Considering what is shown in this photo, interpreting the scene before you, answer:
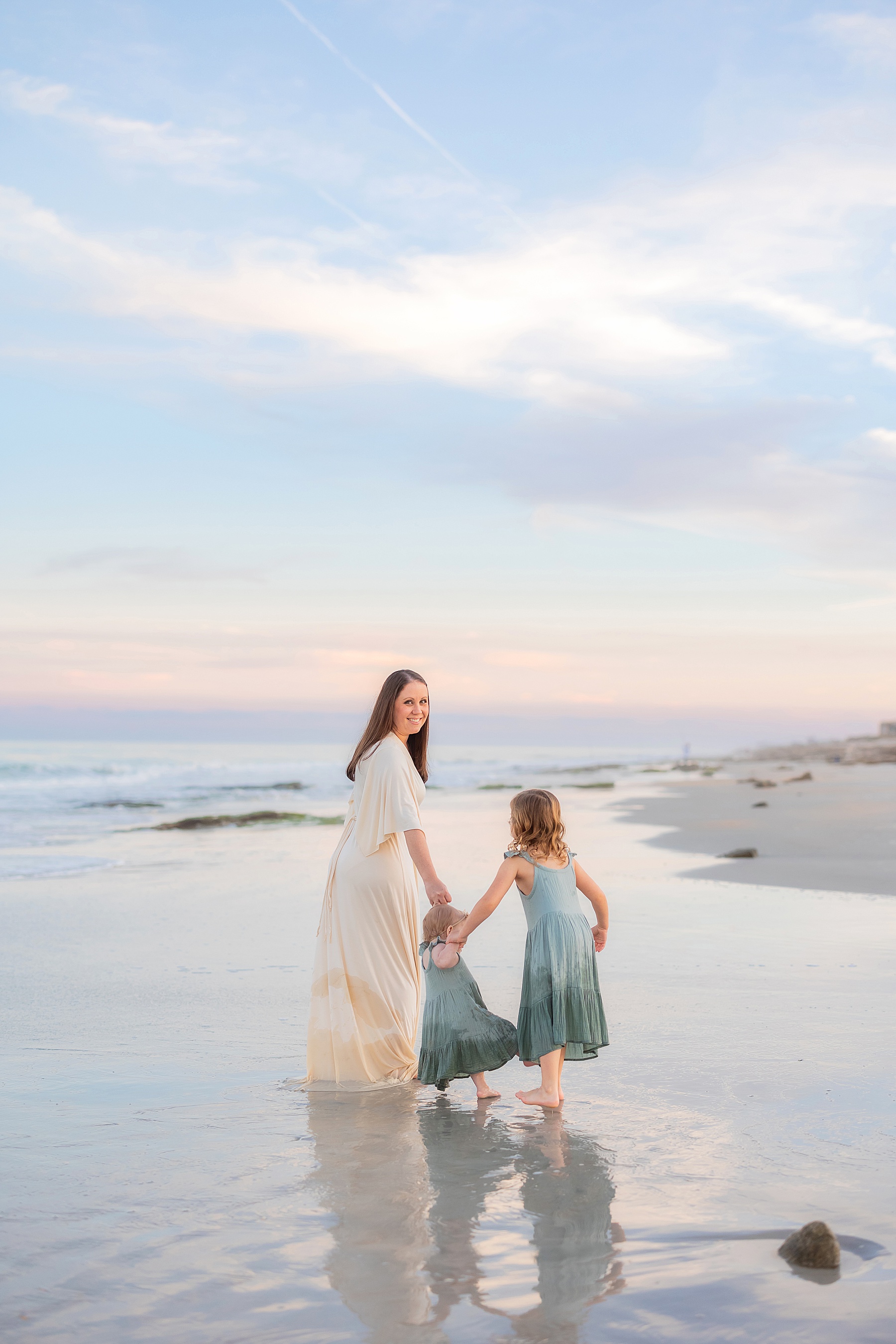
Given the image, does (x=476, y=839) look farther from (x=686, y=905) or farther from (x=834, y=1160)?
(x=834, y=1160)

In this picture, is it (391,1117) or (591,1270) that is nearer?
(591,1270)

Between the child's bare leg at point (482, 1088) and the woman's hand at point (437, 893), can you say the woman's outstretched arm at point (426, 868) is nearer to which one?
the woman's hand at point (437, 893)

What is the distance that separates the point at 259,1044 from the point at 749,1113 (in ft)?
8.78

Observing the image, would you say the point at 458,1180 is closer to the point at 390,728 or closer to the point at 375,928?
the point at 375,928

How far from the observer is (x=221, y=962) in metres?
8.15

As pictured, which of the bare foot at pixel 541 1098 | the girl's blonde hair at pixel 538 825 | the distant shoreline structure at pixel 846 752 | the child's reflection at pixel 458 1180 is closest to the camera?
the child's reflection at pixel 458 1180

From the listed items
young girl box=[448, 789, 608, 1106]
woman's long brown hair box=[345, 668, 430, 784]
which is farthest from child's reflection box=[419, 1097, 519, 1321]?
woman's long brown hair box=[345, 668, 430, 784]

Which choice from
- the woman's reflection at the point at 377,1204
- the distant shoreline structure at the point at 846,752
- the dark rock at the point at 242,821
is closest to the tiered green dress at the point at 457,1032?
the woman's reflection at the point at 377,1204

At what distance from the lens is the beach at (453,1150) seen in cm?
302

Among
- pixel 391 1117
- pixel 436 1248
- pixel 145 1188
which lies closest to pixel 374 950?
pixel 391 1117

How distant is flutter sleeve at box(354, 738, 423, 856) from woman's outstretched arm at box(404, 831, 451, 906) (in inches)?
2.7

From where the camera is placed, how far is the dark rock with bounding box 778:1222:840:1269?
3172 millimetres

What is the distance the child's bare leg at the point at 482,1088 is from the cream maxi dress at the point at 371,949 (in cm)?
45

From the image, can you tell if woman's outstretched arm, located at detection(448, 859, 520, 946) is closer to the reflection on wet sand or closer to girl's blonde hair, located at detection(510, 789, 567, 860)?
girl's blonde hair, located at detection(510, 789, 567, 860)
